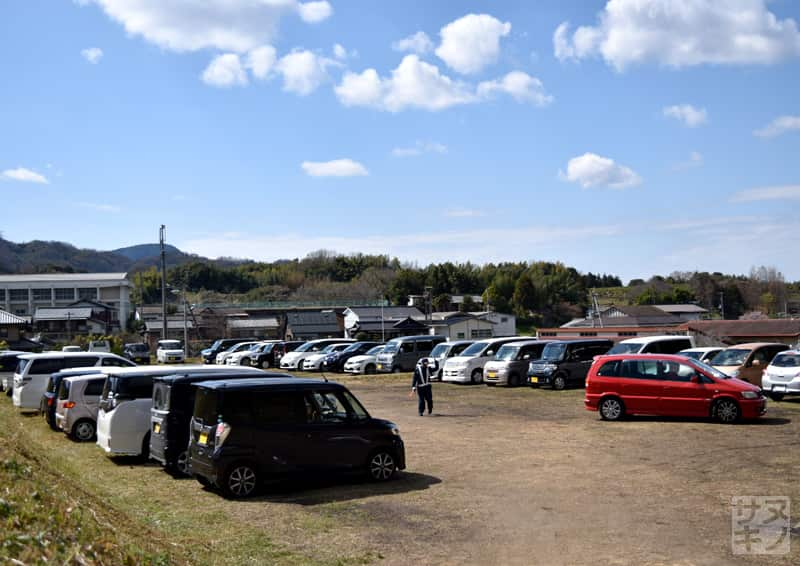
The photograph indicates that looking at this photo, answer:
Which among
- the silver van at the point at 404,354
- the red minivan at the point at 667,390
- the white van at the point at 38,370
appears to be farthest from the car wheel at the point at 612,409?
the silver van at the point at 404,354

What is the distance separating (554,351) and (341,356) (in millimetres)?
16685

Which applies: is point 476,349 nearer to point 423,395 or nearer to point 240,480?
point 423,395

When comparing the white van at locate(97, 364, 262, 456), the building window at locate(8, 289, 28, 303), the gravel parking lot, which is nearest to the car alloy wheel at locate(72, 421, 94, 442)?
the gravel parking lot

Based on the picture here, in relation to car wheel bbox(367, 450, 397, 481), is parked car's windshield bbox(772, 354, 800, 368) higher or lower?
higher

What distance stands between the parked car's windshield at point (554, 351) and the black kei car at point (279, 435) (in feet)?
54.1

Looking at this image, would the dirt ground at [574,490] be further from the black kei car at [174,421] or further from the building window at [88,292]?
the building window at [88,292]

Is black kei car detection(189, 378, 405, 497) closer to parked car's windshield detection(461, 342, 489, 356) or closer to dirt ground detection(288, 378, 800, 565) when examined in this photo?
dirt ground detection(288, 378, 800, 565)

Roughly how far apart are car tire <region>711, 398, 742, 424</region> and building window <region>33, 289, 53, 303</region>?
331 feet

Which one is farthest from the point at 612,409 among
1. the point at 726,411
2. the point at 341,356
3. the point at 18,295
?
the point at 18,295

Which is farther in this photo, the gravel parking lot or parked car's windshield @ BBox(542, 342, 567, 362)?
parked car's windshield @ BBox(542, 342, 567, 362)

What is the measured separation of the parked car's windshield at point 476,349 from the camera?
106 feet

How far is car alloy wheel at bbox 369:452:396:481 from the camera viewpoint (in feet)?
39.1

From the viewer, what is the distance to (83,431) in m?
17.8

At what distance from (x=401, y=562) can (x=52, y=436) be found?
13.6m
